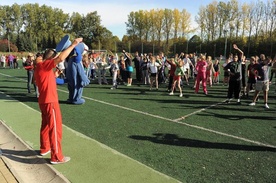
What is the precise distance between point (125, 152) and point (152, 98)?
620cm

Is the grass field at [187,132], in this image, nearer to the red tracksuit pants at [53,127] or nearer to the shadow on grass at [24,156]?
the red tracksuit pants at [53,127]

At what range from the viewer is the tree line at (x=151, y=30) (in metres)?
57.8

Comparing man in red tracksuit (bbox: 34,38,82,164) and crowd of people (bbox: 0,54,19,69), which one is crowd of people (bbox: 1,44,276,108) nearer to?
man in red tracksuit (bbox: 34,38,82,164)

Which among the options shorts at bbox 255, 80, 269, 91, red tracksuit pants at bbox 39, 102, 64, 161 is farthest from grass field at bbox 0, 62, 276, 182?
red tracksuit pants at bbox 39, 102, 64, 161

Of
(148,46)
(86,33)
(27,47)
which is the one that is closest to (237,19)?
(148,46)

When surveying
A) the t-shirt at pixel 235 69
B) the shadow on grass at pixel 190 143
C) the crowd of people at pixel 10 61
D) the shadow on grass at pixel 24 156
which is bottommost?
Result: the shadow on grass at pixel 24 156

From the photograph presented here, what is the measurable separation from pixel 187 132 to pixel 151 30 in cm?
7620

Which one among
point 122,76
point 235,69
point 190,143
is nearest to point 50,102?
point 190,143

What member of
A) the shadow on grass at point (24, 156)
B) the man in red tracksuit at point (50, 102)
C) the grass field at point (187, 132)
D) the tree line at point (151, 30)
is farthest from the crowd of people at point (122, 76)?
the tree line at point (151, 30)

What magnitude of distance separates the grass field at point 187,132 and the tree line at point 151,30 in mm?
43961

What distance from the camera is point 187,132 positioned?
253 inches

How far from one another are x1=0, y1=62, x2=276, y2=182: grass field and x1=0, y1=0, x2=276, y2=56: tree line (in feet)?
144

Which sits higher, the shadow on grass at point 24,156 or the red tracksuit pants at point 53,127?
the red tracksuit pants at point 53,127

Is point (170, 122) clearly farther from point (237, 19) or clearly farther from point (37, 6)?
point (37, 6)
